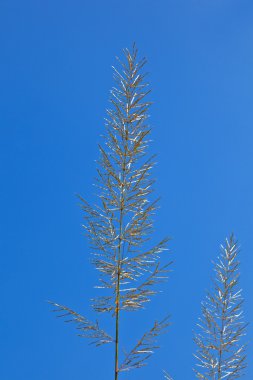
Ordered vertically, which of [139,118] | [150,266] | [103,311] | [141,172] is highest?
[139,118]

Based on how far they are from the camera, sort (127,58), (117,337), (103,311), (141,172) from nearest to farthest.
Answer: (117,337), (103,311), (141,172), (127,58)

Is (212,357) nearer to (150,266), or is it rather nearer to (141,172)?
(150,266)

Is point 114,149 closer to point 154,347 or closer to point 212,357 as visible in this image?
point 154,347

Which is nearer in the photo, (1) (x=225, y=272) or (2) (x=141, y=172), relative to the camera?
(2) (x=141, y=172)

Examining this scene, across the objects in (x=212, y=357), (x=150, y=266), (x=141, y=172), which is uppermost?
(x=141, y=172)

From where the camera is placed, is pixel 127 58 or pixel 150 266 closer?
pixel 150 266

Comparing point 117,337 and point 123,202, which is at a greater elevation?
point 123,202

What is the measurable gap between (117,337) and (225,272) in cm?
228

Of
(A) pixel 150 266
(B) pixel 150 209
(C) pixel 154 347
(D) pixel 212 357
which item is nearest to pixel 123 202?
(B) pixel 150 209

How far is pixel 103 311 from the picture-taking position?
17.2 ft

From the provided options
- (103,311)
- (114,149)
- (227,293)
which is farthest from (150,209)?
(227,293)

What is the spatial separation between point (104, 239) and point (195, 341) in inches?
76.4

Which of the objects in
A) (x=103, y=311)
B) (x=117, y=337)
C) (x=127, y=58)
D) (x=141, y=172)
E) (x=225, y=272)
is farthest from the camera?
(x=225, y=272)

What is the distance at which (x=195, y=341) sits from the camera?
21.4 feet
